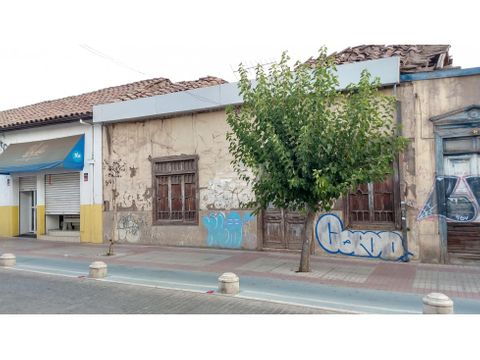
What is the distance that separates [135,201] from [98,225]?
192cm

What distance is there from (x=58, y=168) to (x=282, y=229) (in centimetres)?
892

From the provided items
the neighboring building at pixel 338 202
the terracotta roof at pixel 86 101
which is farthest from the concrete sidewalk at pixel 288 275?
the terracotta roof at pixel 86 101

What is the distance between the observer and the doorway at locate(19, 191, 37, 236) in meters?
16.9

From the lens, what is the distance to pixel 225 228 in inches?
485

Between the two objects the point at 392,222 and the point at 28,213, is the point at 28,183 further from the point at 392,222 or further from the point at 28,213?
the point at 392,222

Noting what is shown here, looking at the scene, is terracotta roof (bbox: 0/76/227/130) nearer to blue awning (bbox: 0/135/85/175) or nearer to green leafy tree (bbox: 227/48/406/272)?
blue awning (bbox: 0/135/85/175)

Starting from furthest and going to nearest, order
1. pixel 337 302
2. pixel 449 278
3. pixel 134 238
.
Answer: pixel 134 238, pixel 449 278, pixel 337 302

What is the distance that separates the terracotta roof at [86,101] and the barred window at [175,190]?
322cm

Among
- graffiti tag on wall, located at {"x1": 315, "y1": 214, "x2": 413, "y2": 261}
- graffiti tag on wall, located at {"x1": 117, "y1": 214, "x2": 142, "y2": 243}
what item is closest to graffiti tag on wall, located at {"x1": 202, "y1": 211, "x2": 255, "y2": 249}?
graffiti tag on wall, located at {"x1": 315, "y1": 214, "x2": 413, "y2": 261}

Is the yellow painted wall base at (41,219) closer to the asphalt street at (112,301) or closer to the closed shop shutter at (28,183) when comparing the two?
the closed shop shutter at (28,183)

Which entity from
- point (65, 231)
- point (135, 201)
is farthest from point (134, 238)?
point (65, 231)

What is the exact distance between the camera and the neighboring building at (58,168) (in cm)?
1456

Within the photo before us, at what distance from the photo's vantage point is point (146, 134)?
13.9 metres

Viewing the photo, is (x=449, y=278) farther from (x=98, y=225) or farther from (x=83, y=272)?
(x=98, y=225)
